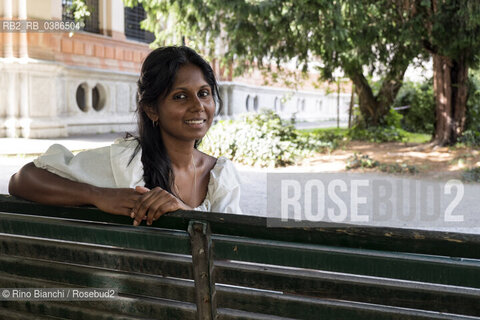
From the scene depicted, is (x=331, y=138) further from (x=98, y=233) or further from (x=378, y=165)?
(x=98, y=233)

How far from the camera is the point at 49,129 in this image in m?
16.1

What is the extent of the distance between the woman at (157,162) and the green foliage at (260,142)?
341 inches

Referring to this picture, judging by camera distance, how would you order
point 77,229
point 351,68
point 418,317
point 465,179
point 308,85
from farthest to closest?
point 308,85 → point 351,68 → point 465,179 → point 77,229 → point 418,317

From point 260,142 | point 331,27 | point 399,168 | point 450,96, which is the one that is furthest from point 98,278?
point 450,96

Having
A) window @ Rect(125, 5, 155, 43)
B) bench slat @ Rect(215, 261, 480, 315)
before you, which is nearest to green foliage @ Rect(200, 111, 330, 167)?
bench slat @ Rect(215, 261, 480, 315)

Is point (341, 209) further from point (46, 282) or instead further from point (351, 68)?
point (351, 68)

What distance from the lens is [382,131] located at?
15648 mm

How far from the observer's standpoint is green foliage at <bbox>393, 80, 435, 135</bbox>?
18484 mm

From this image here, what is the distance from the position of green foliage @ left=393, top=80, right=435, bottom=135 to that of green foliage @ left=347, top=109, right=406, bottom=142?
192 centimetres

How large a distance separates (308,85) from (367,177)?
2777cm

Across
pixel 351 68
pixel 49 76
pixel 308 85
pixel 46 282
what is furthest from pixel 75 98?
pixel 308 85

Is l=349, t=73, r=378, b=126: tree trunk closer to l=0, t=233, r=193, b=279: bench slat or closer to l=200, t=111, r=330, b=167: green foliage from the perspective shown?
l=200, t=111, r=330, b=167: green foliage

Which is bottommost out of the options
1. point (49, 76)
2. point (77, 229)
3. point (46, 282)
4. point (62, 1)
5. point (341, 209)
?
point (341, 209)

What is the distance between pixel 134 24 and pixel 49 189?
21512mm
